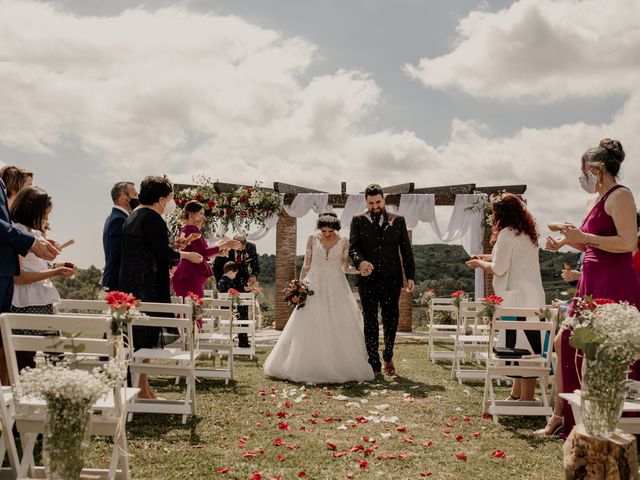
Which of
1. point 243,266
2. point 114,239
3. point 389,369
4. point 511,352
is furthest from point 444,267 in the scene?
point 114,239

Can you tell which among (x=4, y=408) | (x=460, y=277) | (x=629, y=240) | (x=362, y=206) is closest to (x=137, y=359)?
(x=4, y=408)

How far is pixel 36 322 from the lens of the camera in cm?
293

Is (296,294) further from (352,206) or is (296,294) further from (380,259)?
(352,206)

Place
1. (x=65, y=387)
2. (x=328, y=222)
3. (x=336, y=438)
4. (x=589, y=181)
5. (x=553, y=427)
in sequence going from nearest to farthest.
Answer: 1. (x=65, y=387)
2. (x=589, y=181)
3. (x=336, y=438)
4. (x=553, y=427)
5. (x=328, y=222)

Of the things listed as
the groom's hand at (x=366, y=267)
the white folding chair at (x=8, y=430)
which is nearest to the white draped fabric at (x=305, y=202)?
the groom's hand at (x=366, y=267)

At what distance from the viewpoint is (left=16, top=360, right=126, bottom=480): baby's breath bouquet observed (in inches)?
91.4

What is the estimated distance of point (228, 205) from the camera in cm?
1399

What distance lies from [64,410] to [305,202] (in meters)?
12.4

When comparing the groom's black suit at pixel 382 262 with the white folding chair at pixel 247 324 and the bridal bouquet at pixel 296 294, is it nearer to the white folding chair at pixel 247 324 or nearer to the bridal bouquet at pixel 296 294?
the bridal bouquet at pixel 296 294

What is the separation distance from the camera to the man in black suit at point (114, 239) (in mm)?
5586

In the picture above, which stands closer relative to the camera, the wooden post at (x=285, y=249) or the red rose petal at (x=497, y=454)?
the red rose petal at (x=497, y=454)

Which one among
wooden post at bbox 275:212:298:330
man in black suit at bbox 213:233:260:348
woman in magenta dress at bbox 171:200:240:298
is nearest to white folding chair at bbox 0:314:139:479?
woman in magenta dress at bbox 171:200:240:298

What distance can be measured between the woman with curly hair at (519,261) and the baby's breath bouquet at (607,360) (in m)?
2.38

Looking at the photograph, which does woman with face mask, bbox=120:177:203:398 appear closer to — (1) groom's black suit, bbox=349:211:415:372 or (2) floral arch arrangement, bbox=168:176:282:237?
(1) groom's black suit, bbox=349:211:415:372
